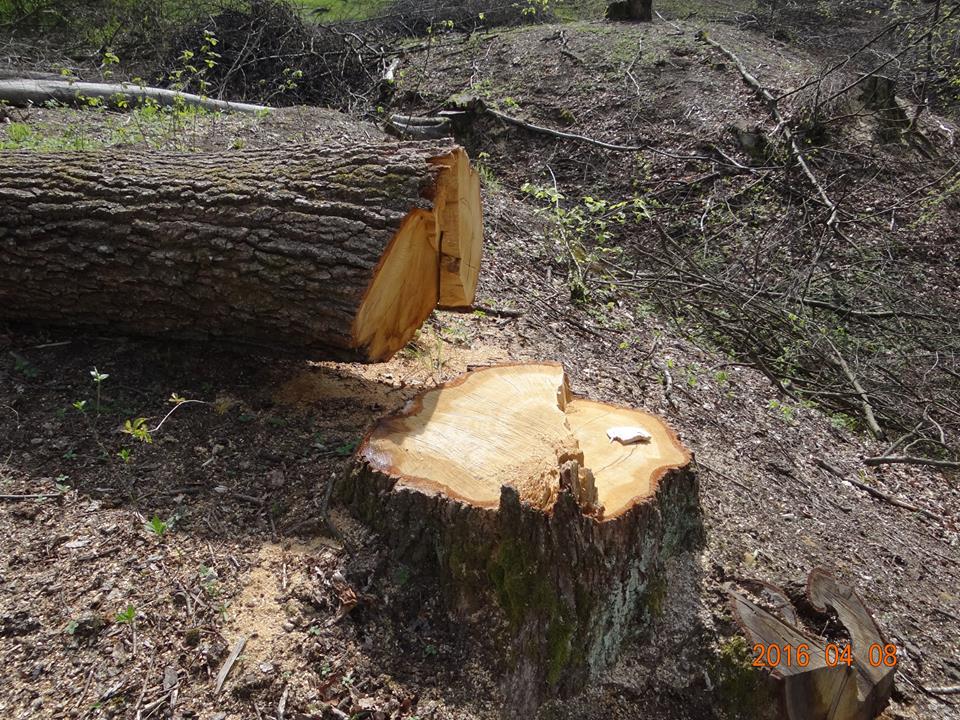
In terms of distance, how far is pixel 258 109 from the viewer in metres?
6.68

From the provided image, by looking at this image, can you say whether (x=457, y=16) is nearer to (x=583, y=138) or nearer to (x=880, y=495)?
(x=583, y=138)

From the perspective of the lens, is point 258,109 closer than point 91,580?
No

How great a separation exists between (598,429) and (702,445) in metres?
1.09

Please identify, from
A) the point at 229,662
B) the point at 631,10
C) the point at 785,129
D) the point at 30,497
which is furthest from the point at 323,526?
the point at 631,10

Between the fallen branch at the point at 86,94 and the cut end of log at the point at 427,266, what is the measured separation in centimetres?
432

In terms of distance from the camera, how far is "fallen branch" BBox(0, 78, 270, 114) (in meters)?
6.28

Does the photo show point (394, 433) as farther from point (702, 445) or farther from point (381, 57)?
point (381, 57)

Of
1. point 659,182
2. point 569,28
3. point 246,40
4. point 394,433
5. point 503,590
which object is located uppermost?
point 569,28

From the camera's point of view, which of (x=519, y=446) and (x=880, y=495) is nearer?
(x=519, y=446)

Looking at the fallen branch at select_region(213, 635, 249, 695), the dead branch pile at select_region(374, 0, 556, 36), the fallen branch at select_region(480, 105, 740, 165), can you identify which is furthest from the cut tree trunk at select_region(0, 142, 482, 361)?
the dead branch pile at select_region(374, 0, 556, 36)

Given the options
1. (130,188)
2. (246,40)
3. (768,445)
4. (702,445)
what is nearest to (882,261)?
(768,445)

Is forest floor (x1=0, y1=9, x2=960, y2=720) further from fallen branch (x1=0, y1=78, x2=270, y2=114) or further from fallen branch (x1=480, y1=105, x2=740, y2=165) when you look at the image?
fallen branch (x1=0, y1=78, x2=270, y2=114)
